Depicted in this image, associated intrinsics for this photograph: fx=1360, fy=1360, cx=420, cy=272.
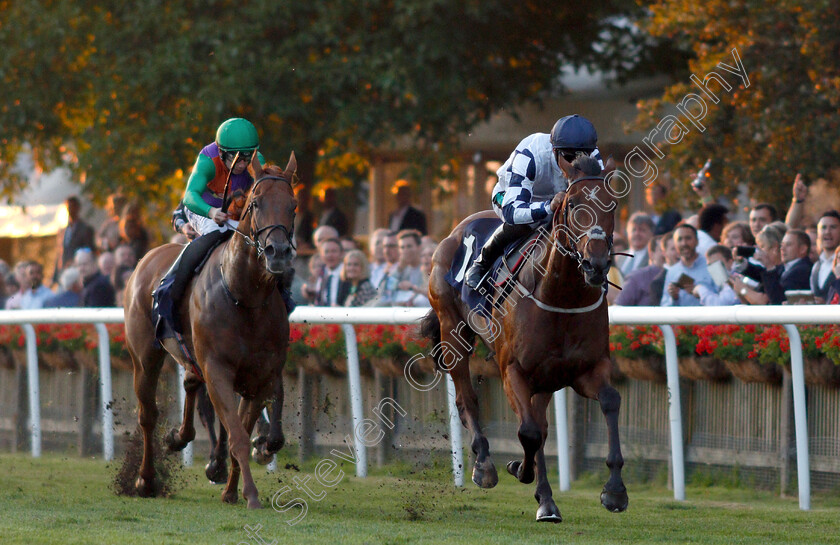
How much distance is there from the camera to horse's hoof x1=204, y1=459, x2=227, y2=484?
762 cm

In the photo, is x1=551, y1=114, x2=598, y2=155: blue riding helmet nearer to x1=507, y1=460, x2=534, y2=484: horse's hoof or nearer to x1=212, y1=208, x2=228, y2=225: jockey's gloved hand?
x1=507, y1=460, x2=534, y2=484: horse's hoof

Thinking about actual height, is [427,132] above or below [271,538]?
above

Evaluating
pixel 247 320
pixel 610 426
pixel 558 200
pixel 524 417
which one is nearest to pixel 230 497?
pixel 247 320

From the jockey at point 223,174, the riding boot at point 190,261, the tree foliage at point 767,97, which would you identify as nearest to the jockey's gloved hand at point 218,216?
the jockey at point 223,174

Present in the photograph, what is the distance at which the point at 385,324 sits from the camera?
27.7 feet

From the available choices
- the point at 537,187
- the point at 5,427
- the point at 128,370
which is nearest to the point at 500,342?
the point at 537,187

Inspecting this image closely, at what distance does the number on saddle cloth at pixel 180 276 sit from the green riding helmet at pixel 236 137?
1.45ft

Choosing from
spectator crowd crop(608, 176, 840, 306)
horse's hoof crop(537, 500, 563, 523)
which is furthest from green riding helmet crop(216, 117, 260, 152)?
horse's hoof crop(537, 500, 563, 523)

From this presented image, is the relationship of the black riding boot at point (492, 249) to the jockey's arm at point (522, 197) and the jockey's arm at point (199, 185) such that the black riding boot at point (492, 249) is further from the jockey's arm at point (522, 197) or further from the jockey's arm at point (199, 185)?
the jockey's arm at point (199, 185)

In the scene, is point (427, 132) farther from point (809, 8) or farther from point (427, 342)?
point (427, 342)

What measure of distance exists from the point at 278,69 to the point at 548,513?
8.01 m

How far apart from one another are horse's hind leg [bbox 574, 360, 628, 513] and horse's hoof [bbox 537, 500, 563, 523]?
401 mm

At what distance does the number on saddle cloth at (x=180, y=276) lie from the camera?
725 cm

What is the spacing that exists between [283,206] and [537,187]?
127cm
